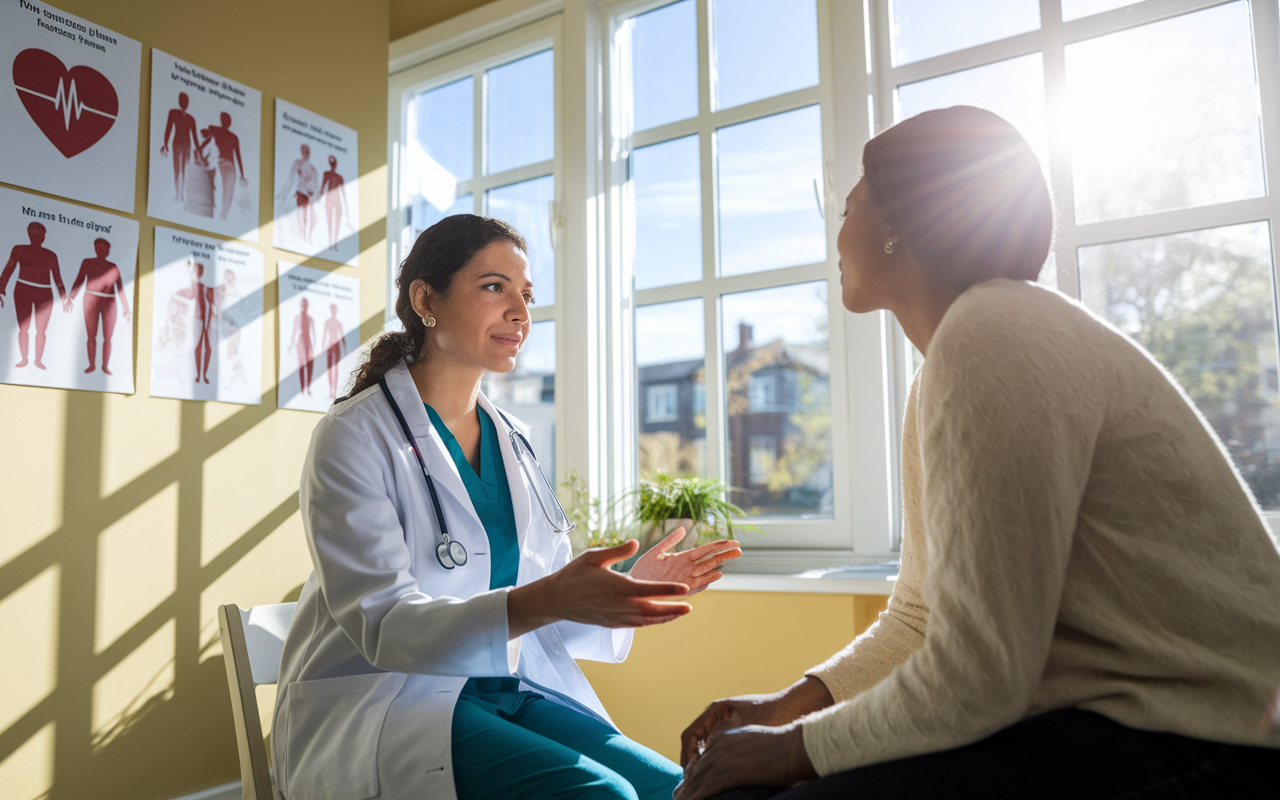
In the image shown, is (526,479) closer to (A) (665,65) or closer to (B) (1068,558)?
(B) (1068,558)

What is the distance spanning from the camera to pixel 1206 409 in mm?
2107

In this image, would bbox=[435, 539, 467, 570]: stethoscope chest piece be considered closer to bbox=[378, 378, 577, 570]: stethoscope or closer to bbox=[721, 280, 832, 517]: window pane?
bbox=[378, 378, 577, 570]: stethoscope

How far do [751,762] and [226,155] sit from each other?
2377 millimetres

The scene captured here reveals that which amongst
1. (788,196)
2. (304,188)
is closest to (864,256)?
(788,196)

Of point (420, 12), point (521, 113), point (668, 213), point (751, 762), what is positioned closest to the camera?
point (751, 762)

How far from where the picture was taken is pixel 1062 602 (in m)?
0.80

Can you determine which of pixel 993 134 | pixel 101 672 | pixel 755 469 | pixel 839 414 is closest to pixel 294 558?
pixel 101 672

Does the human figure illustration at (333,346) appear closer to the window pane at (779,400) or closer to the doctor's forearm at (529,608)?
the window pane at (779,400)

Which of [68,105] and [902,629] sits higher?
[68,105]

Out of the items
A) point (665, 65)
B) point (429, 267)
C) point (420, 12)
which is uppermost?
point (420, 12)

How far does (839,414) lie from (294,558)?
171cm

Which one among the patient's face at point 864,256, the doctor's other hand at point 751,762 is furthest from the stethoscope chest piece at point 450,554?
the patient's face at point 864,256

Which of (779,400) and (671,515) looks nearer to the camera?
(671,515)

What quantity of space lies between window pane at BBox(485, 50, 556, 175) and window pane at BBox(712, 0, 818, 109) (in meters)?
0.64
